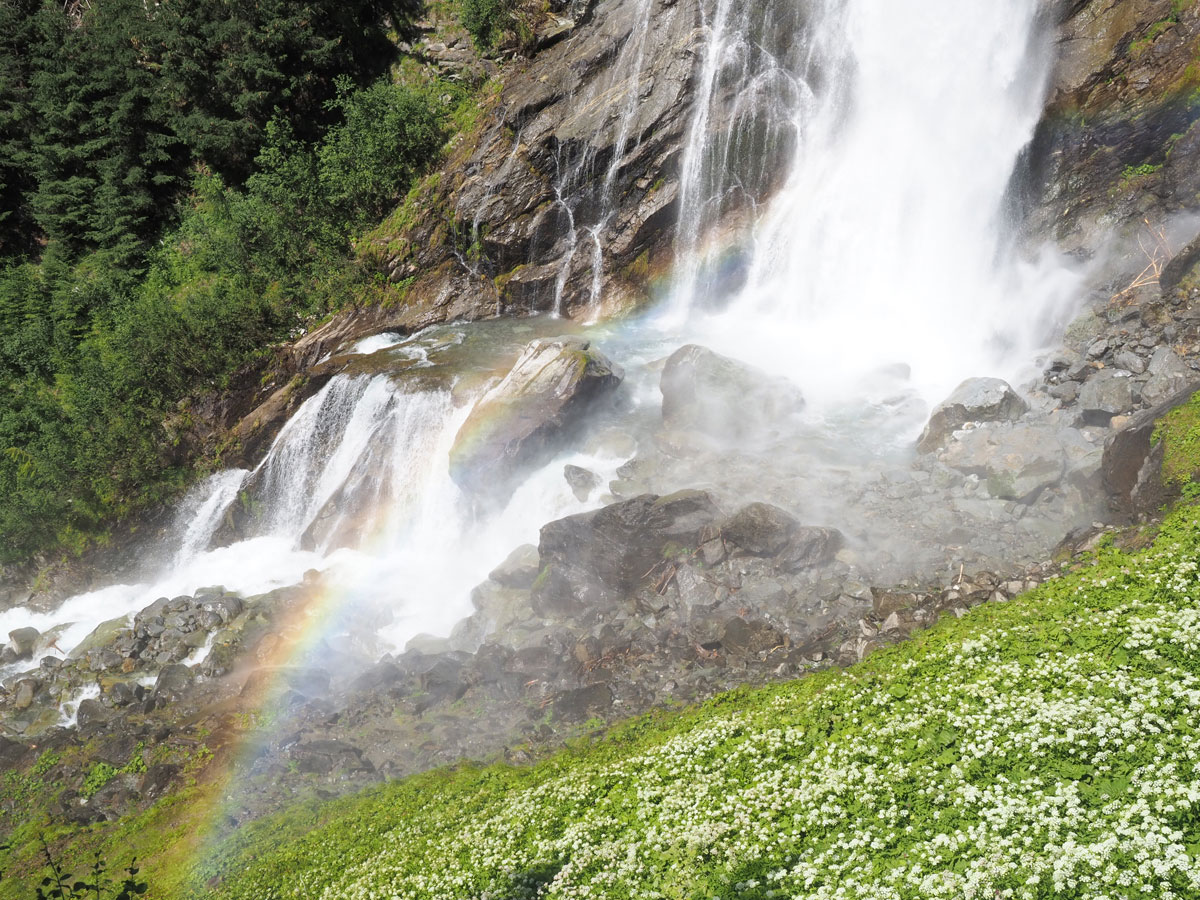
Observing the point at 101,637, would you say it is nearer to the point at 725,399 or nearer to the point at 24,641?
the point at 24,641

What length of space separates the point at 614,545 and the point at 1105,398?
12.1m

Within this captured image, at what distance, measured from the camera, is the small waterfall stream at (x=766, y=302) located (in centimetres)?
1977

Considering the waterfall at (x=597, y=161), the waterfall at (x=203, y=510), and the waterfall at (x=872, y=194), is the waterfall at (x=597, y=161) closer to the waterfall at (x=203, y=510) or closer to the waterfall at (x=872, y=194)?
the waterfall at (x=872, y=194)

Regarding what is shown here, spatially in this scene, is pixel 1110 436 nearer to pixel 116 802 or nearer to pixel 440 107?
pixel 116 802

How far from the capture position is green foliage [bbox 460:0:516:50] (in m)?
31.7

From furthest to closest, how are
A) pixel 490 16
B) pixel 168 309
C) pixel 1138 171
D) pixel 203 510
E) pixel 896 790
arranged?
pixel 490 16, pixel 168 309, pixel 203 510, pixel 1138 171, pixel 896 790

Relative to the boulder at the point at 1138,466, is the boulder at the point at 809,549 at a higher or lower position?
lower

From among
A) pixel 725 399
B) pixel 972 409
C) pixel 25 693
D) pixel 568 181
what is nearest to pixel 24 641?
pixel 25 693

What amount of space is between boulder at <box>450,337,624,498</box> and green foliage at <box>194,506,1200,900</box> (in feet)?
32.5

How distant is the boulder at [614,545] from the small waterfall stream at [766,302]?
6.80 feet

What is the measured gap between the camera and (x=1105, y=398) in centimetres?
1566

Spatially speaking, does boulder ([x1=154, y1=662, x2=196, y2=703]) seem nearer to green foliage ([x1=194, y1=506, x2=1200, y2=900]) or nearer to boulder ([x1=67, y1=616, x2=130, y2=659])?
boulder ([x1=67, y1=616, x2=130, y2=659])

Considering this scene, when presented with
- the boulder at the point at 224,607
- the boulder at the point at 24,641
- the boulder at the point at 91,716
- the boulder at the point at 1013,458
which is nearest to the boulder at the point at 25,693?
the boulder at the point at 91,716

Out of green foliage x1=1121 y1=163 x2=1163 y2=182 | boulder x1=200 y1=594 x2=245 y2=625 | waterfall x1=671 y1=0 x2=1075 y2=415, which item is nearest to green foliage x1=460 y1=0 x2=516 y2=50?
waterfall x1=671 y1=0 x2=1075 y2=415
